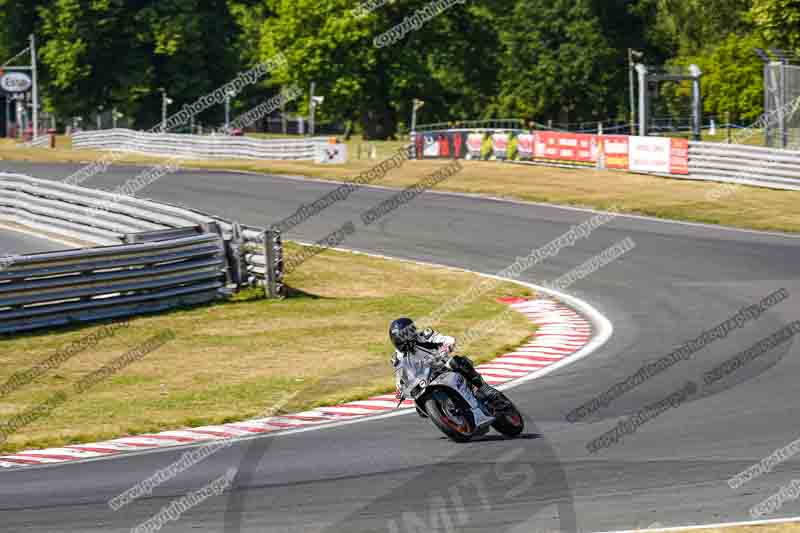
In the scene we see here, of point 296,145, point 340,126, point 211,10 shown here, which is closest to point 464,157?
point 296,145

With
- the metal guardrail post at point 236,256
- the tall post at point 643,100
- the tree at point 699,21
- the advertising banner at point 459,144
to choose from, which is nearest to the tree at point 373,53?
the tree at point 699,21

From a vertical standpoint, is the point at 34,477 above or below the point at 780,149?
below

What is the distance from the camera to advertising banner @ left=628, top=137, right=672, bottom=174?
4088 cm

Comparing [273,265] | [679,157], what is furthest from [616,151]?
[273,265]

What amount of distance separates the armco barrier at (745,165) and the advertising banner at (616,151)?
334 centimetres

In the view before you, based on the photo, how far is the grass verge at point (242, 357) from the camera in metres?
14.1

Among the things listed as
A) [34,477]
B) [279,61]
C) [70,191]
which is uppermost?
[279,61]

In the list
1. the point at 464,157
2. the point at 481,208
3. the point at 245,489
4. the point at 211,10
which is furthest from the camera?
the point at 211,10

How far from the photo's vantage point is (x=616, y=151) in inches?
1699

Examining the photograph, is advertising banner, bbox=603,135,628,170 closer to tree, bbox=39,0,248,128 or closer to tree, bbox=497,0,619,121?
tree, bbox=497,0,619,121

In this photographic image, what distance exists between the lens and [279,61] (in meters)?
79.3

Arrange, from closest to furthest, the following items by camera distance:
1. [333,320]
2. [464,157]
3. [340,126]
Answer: [333,320] → [464,157] → [340,126]

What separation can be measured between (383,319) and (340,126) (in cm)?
10339

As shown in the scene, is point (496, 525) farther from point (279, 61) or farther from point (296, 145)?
point (279, 61)
